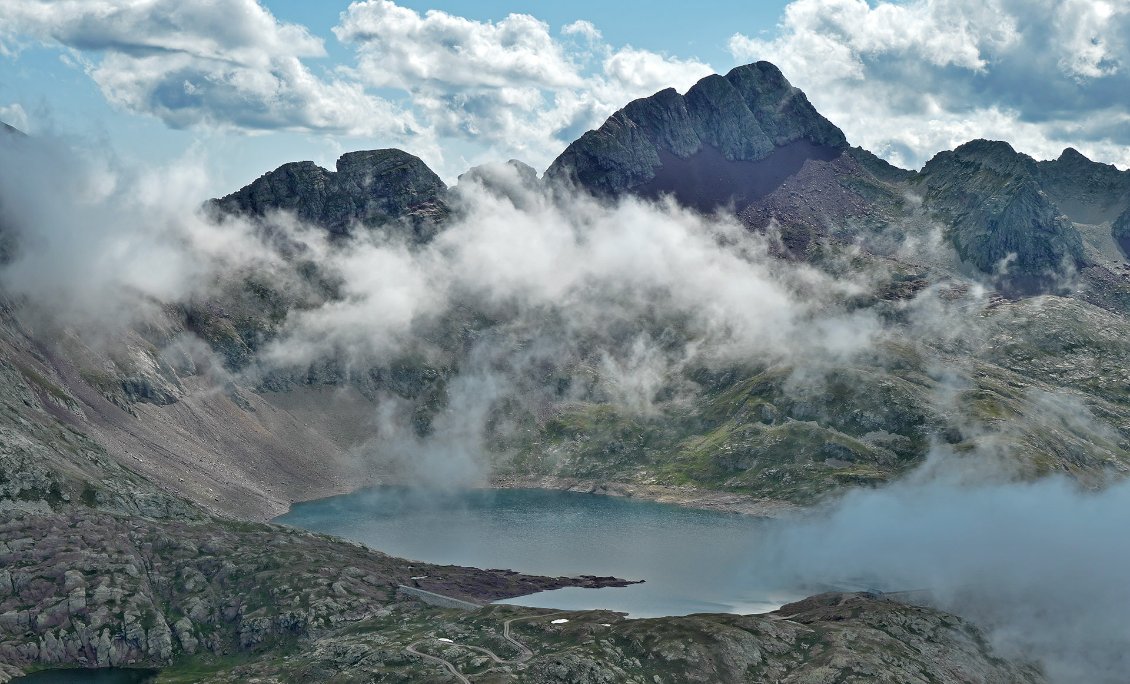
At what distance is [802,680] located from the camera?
619ft

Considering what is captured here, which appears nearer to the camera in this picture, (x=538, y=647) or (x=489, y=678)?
(x=489, y=678)

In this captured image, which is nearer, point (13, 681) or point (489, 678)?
point (489, 678)

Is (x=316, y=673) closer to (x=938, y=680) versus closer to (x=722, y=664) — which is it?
(x=722, y=664)

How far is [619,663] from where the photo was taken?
19125 cm

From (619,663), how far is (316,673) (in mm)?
61118

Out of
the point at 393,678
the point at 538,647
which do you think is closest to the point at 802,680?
the point at 538,647

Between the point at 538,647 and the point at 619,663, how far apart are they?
18.1m

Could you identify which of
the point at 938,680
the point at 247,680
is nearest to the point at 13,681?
the point at 247,680

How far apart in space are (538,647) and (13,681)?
350 feet

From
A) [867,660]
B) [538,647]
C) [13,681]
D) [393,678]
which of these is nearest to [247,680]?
[393,678]

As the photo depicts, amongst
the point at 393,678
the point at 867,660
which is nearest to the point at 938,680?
the point at 867,660

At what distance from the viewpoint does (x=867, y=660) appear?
194m

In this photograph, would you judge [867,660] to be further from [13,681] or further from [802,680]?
[13,681]

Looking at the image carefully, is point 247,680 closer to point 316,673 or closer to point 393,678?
point 316,673
